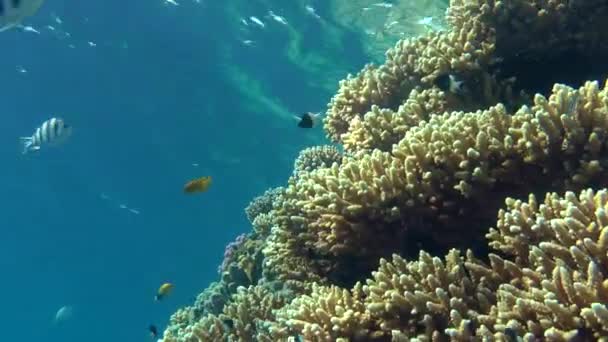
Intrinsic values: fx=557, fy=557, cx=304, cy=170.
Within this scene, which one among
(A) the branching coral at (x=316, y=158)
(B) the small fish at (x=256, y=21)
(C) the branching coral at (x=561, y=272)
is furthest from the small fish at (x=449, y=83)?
(B) the small fish at (x=256, y=21)

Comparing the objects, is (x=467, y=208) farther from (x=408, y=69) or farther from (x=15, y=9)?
(x=15, y=9)

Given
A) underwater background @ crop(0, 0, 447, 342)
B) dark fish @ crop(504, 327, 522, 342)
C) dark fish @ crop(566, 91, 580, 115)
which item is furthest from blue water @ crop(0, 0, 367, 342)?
dark fish @ crop(504, 327, 522, 342)

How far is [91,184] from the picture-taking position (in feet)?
126

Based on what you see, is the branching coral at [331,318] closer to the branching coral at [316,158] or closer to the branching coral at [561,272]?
the branching coral at [561,272]

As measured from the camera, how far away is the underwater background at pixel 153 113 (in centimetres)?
2080

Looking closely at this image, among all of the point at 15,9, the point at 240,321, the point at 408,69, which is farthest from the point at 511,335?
the point at 408,69

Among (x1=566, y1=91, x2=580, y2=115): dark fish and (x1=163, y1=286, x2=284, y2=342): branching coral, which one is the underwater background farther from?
(x1=566, y1=91, x2=580, y2=115): dark fish

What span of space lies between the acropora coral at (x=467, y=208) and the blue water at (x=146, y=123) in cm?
1339

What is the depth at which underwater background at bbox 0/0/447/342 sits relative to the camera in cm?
2080

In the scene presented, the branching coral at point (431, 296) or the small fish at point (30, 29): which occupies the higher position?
the small fish at point (30, 29)

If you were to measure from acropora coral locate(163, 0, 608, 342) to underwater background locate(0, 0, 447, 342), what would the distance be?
409 inches

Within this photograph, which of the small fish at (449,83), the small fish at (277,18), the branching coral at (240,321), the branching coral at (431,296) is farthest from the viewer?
the small fish at (277,18)

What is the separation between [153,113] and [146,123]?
53.6 inches

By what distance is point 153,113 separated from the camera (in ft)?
Result: 97.0
